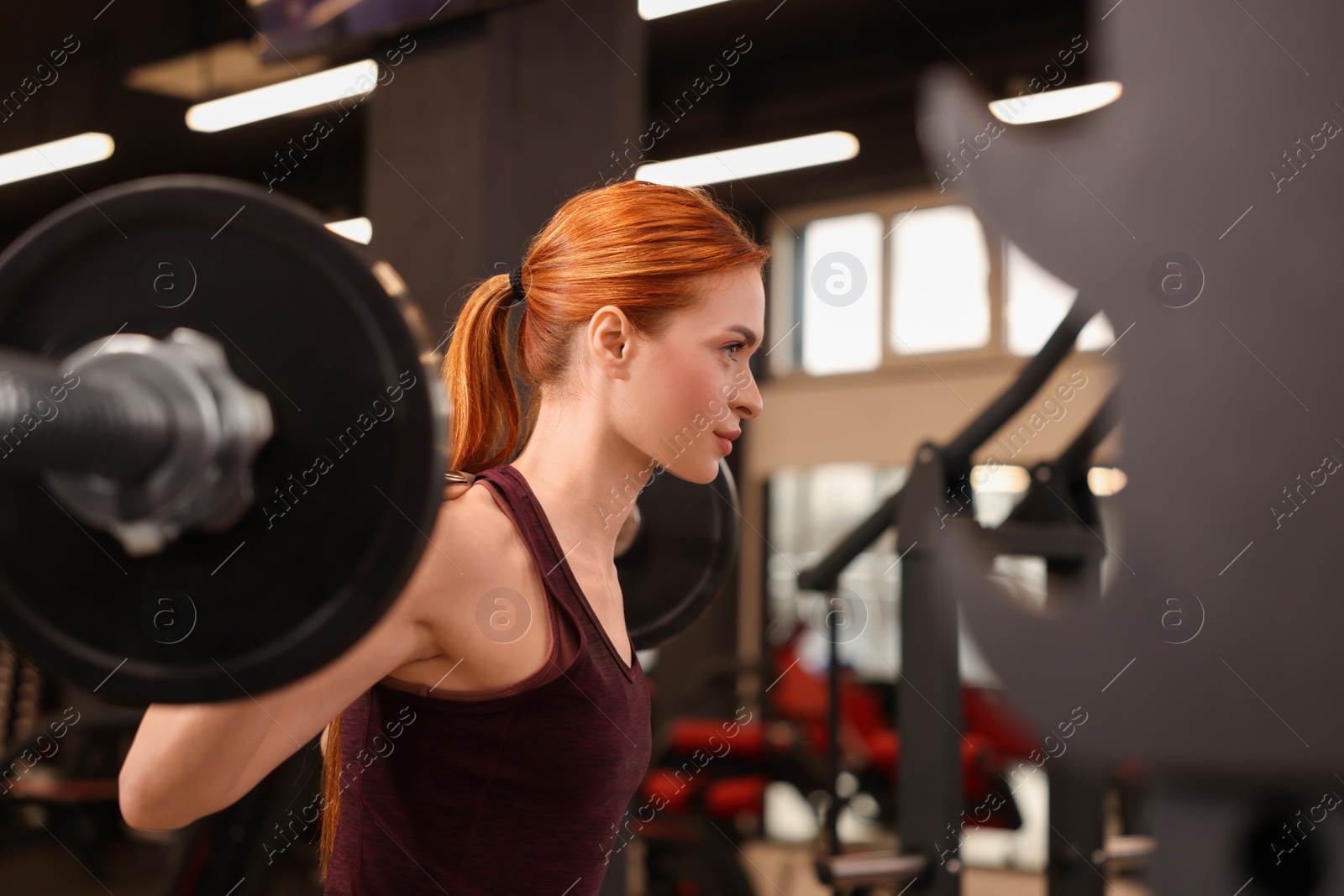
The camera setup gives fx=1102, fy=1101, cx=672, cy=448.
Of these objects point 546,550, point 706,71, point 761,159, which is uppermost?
point 546,550

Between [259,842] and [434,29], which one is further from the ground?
[434,29]

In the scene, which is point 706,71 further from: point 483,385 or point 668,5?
point 483,385

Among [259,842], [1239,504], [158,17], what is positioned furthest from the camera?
[158,17]

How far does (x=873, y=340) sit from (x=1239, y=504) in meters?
7.16

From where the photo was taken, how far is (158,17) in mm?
5234

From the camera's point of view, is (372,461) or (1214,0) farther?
(372,461)

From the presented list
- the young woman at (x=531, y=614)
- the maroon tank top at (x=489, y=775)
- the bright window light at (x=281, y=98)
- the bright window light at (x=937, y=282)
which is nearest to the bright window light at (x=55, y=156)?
the bright window light at (x=281, y=98)

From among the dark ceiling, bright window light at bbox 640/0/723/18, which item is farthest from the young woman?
the dark ceiling

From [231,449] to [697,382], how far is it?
71cm

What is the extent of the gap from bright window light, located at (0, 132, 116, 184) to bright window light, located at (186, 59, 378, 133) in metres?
0.72

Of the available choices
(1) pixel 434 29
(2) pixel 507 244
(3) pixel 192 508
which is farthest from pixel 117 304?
(1) pixel 434 29

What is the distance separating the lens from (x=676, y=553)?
1550 millimetres

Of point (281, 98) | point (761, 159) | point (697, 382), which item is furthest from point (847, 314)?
point (697, 382)

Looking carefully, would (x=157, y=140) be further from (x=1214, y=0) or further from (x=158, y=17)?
(x=1214, y=0)
